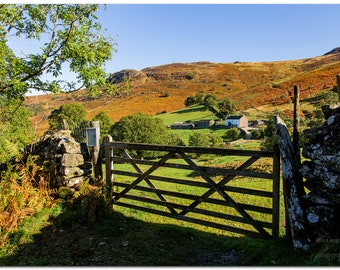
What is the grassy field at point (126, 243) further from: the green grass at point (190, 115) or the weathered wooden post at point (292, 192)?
the green grass at point (190, 115)

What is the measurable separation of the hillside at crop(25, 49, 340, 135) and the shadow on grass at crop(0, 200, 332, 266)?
5354 cm

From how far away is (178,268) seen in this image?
4.84 metres

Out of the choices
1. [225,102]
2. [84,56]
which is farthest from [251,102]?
[84,56]

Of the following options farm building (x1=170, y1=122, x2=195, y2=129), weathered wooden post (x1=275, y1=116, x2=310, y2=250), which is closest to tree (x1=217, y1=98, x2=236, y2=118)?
farm building (x1=170, y1=122, x2=195, y2=129)

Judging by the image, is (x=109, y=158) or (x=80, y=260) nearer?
(x=80, y=260)

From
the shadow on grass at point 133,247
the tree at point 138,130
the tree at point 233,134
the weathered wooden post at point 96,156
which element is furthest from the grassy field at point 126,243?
the tree at point 233,134

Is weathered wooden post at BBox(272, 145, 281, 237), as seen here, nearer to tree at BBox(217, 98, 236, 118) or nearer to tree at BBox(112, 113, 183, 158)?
tree at BBox(112, 113, 183, 158)

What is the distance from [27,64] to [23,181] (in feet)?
13.7

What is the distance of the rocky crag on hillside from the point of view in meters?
4.43

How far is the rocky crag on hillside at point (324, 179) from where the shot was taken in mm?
4434

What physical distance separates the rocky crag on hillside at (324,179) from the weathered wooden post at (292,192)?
133 mm

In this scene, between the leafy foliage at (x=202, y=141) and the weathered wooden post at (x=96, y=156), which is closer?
the weathered wooden post at (x=96, y=156)

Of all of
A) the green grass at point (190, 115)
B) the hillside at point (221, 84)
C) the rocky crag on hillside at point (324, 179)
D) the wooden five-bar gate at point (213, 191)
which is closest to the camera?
the rocky crag on hillside at point (324, 179)

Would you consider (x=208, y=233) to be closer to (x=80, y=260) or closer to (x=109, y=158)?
(x=80, y=260)
